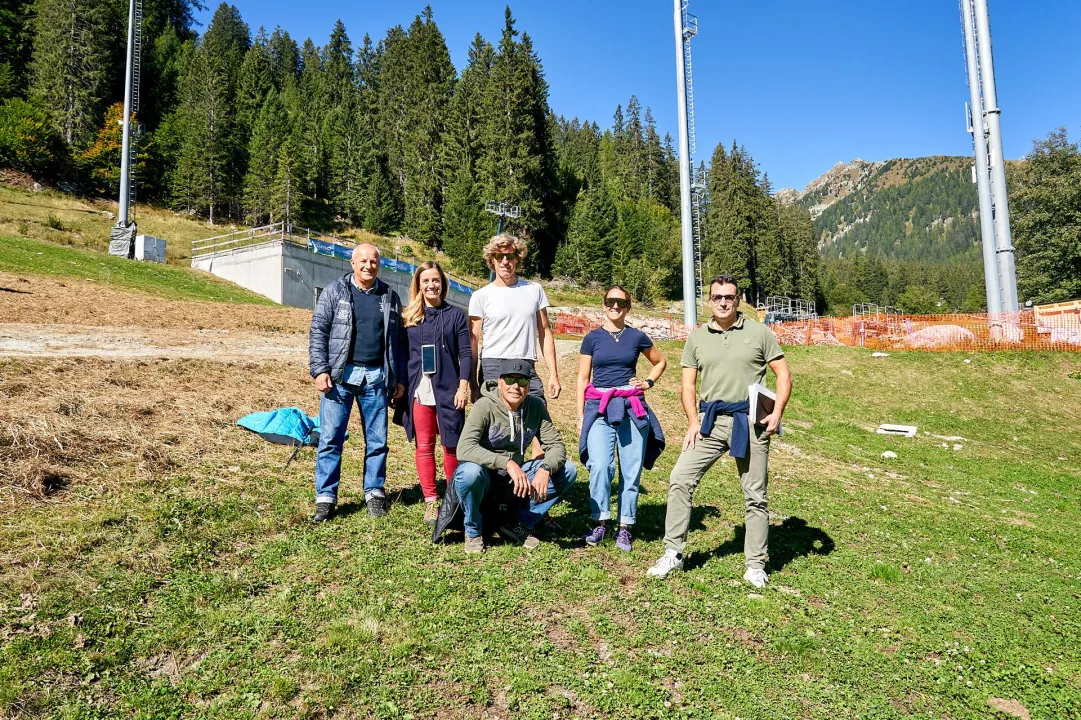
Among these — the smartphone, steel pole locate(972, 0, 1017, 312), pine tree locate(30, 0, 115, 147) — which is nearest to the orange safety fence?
steel pole locate(972, 0, 1017, 312)

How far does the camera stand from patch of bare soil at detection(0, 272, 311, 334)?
14.7 metres

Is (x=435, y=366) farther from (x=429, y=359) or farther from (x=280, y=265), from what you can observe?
(x=280, y=265)

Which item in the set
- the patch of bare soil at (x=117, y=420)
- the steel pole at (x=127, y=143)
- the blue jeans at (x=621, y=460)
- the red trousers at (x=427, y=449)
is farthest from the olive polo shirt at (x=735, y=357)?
the steel pole at (x=127, y=143)

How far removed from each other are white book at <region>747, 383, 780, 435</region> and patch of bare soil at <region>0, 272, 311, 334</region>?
15650 millimetres

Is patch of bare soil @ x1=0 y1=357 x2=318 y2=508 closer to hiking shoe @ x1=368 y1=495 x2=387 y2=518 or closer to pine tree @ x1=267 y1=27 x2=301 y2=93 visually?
hiking shoe @ x1=368 y1=495 x2=387 y2=518

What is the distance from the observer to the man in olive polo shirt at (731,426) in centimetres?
479

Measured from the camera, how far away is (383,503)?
5.64 metres

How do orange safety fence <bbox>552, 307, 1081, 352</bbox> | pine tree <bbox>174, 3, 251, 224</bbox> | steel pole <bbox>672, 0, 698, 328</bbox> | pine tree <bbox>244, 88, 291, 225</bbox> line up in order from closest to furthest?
steel pole <bbox>672, 0, 698, 328</bbox>, orange safety fence <bbox>552, 307, 1081, 352</bbox>, pine tree <bbox>174, 3, 251, 224</bbox>, pine tree <bbox>244, 88, 291, 225</bbox>

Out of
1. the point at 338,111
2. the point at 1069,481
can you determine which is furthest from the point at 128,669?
the point at 338,111

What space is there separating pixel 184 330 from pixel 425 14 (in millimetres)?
77994

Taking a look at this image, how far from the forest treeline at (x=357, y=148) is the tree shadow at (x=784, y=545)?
49139mm

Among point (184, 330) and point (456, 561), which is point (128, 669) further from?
point (184, 330)

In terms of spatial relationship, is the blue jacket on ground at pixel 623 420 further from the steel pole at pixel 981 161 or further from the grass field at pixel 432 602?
the steel pole at pixel 981 161

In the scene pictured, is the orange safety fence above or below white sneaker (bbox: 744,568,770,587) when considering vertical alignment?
above
